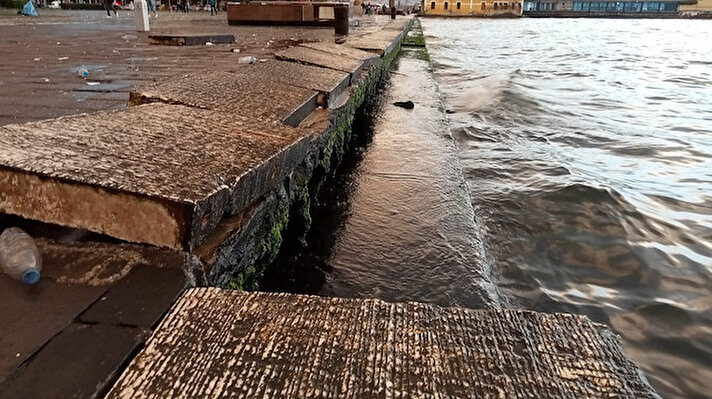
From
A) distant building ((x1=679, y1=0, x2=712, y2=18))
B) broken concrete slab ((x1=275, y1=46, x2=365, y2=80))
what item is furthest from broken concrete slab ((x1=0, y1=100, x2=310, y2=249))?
distant building ((x1=679, y1=0, x2=712, y2=18))

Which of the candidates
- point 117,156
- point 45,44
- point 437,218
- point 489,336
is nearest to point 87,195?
point 117,156

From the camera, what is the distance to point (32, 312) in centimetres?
108

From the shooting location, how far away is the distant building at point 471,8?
74938 mm

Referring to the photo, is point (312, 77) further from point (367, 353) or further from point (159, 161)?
point (367, 353)

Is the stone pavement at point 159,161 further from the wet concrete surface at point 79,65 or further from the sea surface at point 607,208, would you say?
the sea surface at point 607,208

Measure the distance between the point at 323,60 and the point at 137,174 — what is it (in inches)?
130

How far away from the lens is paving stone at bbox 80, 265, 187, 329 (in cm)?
106

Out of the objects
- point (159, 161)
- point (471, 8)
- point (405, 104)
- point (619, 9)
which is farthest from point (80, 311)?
point (619, 9)

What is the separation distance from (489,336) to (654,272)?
255 centimetres

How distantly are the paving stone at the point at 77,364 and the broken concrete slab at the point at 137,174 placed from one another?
325mm

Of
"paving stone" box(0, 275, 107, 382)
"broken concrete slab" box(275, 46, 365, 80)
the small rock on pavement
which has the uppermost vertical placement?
"broken concrete slab" box(275, 46, 365, 80)

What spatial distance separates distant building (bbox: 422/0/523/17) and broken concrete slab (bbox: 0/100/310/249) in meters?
79.7

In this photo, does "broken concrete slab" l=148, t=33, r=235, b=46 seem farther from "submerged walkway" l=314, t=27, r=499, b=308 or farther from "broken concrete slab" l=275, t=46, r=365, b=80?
"submerged walkway" l=314, t=27, r=499, b=308

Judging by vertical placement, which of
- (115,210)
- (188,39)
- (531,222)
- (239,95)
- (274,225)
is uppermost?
(188,39)
